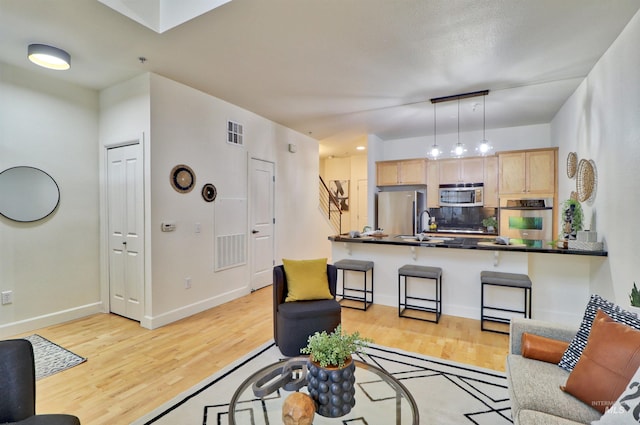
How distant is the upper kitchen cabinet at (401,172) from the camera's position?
6.12m

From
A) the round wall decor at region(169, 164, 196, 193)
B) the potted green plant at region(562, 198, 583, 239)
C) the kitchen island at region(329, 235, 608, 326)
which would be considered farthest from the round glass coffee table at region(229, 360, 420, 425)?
the potted green plant at region(562, 198, 583, 239)

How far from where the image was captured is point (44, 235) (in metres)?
3.43

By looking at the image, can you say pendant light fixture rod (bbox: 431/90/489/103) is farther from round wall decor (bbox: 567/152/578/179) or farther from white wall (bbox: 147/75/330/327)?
white wall (bbox: 147/75/330/327)

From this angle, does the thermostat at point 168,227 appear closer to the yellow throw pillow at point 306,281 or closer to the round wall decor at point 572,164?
the yellow throw pillow at point 306,281

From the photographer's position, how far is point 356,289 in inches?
169

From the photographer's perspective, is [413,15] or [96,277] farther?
[96,277]

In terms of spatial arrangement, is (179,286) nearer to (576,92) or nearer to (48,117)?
(48,117)

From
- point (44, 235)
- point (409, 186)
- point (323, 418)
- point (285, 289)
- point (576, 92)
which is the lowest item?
point (323, 418)

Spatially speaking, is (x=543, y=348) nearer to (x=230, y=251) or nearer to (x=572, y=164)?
(x=572, y=164)

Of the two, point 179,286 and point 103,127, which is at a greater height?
point 103,127

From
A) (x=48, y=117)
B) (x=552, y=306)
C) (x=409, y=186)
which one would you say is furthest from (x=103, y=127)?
(x=552, y=306)

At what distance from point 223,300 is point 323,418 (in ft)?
10.4

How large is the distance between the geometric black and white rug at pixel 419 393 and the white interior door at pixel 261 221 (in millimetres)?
2310

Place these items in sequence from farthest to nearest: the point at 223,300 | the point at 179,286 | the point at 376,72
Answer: the point at 223,300, the point at 179,286, the point at 376,72
